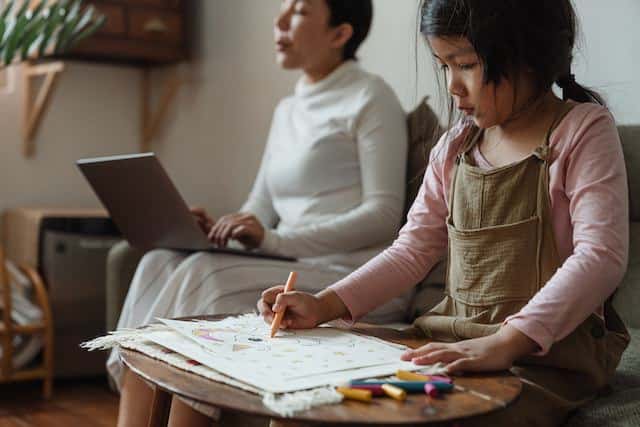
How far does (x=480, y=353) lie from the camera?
808 mm

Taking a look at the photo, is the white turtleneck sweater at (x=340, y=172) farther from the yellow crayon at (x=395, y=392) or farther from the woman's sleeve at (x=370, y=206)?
the yellow crayon at (x=395, y=392)

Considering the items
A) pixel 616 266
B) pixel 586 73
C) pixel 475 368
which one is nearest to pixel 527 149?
pixel 616 266

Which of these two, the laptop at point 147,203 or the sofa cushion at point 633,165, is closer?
the sofa cushion at point 633,165

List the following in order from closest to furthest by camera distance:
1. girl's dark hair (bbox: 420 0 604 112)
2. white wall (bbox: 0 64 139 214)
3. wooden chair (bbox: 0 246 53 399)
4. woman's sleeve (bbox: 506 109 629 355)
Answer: woman's sleeve (bbox: 506 109 629 355)
girl's dark hair (bbox: 420 0 604 112)
wooden chair (bbox: 0 246 53 399)
white wall (bbox: 0 64 139 214)

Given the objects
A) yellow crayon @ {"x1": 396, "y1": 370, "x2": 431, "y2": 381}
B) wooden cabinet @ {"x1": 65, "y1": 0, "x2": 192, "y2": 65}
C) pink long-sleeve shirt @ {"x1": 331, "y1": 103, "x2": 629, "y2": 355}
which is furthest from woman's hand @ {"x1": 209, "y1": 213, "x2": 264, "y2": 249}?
wooden cabinet @ {"x1": 65, "y1": 0, "x2": 192, "y2": 65}

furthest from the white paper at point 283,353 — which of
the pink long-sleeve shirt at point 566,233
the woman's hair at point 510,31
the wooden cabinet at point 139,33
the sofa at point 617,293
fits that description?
the wooden cabinet at point 139,33

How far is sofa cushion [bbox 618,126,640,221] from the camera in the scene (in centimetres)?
131

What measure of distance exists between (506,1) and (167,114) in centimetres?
224

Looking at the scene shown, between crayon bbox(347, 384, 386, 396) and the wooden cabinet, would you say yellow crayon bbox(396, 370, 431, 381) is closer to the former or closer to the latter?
crayon bbox(347, 384, 386, 396)

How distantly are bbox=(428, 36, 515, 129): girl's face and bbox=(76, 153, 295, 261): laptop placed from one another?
67 cm

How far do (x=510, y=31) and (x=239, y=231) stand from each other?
2.67ft

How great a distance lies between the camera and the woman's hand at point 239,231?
1660 mm

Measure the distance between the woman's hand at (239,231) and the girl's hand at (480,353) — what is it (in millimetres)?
866

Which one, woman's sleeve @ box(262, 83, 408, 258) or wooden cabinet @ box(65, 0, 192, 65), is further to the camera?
wooden cabinet @ box(65, 0, 192, 65)
